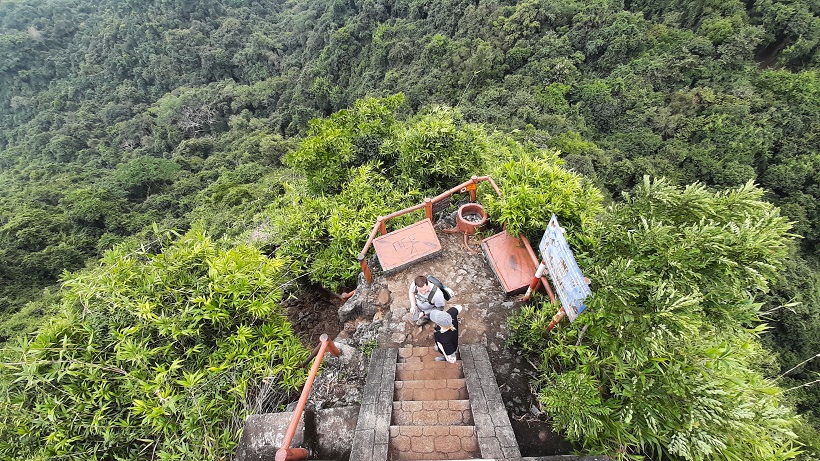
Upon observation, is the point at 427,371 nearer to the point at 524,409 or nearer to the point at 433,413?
the point at 433,413

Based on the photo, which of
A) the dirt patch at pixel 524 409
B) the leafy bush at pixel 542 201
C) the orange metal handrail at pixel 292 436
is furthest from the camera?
the leafy bush at pixel 542 201

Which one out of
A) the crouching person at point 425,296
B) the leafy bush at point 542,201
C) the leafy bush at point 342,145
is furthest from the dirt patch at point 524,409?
the leafy bush at point 342,145

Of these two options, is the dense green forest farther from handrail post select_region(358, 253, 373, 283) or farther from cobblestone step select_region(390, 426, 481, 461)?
cobblestone step select_region(390, 426, 481, 461)

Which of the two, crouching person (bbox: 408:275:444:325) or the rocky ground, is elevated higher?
crouching person (bbox: 408:275:444:325)

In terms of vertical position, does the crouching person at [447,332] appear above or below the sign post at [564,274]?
below

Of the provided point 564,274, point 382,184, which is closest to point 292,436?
point 564,274

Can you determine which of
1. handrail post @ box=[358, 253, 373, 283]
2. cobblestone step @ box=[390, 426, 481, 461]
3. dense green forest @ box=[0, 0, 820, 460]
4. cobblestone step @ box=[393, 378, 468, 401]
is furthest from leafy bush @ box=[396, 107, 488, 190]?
cobblestone step @ box=[390, 426, 481, 461]

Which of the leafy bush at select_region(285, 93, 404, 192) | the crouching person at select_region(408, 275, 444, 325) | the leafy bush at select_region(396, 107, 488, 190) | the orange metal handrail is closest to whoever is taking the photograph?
the orange metal handrail

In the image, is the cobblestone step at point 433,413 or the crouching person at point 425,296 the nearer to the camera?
the cobblestone step at point 433,413

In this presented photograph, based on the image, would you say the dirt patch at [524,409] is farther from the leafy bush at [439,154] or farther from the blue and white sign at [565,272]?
the leafy bush at [439,154]
